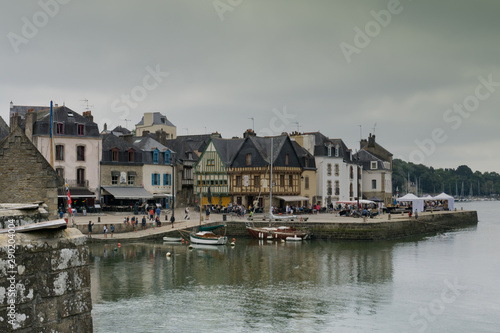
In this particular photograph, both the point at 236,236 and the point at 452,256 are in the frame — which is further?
the point at 236,236

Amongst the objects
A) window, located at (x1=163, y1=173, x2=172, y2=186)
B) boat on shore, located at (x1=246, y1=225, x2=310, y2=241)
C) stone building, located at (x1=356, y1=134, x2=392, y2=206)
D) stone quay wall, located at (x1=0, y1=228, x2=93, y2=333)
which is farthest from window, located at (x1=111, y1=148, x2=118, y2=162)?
stone quay wall, located at (x1=0, y1=228, x2=93, y2=333)

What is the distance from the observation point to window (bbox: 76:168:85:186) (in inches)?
2186

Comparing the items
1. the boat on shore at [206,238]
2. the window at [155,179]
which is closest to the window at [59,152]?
the window at [155,179]

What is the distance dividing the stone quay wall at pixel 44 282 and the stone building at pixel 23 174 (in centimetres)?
1507

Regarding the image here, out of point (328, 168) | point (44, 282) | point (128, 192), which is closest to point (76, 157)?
point (128, 192)

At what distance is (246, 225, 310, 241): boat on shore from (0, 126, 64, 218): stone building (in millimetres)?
30975

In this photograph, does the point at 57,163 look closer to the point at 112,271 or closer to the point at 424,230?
the point at 112,271

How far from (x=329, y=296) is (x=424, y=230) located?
1354 inches

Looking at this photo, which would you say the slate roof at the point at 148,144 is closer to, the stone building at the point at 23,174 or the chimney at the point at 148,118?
the chimney at the point at 148,118

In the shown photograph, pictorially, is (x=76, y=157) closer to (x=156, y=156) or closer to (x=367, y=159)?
(x=156, y=156)

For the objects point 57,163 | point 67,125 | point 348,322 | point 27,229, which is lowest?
point 348,322

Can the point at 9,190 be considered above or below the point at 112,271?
above

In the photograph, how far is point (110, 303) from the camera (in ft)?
81.1

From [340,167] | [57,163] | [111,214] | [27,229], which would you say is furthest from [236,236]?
[27,229]
